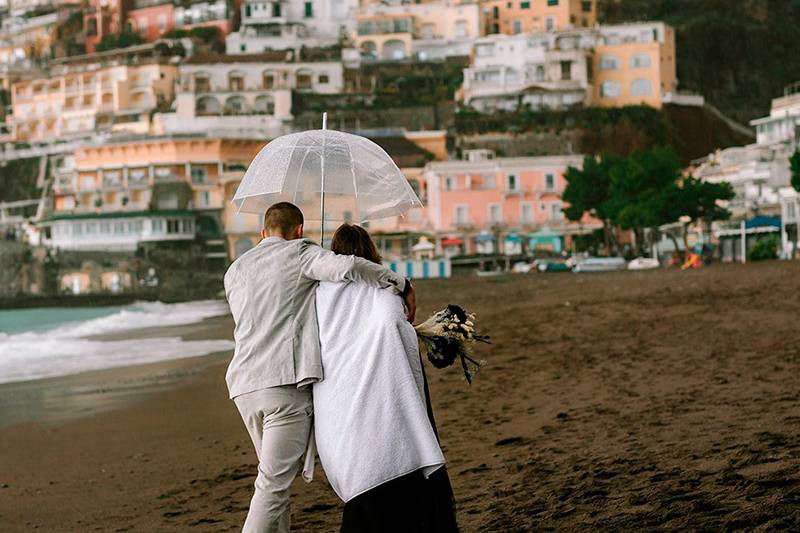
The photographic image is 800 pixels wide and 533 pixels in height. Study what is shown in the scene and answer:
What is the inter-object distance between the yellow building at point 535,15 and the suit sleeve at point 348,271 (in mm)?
69291

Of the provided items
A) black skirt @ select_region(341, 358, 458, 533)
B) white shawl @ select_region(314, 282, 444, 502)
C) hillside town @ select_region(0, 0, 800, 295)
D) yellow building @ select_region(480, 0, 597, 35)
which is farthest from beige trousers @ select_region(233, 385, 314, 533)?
yellow building @ select_region(480, 0, 597, 35)

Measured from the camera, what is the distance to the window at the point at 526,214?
5603 cm

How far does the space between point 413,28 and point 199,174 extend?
55.2 ft

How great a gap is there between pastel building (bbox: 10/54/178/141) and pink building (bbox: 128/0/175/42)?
4.22m

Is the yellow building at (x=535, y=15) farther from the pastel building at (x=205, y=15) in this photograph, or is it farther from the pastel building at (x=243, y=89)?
the pastel building at (x=205, y=15)

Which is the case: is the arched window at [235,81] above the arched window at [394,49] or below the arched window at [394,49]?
below

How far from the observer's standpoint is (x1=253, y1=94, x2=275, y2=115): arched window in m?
69.9

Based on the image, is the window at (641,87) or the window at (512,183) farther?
the window at (641,87)

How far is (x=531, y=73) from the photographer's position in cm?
6612

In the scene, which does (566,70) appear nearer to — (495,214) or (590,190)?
(495,214)

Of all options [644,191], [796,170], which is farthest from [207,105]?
[796,170]

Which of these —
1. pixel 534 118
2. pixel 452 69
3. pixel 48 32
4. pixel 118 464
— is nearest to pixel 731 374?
pixel 118 464

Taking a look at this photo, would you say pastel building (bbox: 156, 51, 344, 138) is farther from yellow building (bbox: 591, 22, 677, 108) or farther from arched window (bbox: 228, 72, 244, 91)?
yellow building (bbox: 591, 22, 677, 108)

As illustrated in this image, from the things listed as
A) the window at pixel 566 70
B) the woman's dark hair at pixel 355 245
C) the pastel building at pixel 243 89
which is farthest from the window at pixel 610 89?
the woman's dark hair at pixel 355 245
